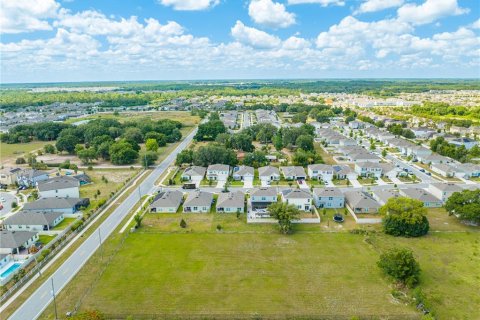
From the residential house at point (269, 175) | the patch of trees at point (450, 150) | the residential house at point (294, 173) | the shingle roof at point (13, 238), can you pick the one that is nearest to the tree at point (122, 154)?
the residential house at point (269, 175)

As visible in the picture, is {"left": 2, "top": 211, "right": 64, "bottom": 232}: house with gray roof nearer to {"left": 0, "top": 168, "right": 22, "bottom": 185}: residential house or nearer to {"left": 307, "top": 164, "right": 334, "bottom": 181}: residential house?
{"left": 0, "top": 168, "right": 22, "bottom": 185}: residential house

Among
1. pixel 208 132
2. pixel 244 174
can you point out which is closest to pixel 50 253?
pixel 244 174

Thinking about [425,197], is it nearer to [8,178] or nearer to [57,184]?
[57,184]

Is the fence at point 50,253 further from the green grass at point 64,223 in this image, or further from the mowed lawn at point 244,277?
the mowed lawn at point 244,277

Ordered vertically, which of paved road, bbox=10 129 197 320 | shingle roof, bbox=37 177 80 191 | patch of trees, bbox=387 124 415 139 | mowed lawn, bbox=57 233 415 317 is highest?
patch of trees, bbox=387 124 415 139

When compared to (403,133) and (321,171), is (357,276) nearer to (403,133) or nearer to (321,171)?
(321,171)

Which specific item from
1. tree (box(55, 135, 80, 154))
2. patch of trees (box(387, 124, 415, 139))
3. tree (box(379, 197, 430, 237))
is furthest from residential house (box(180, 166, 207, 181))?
patch of trees (box(387, 124, 415, 139))
